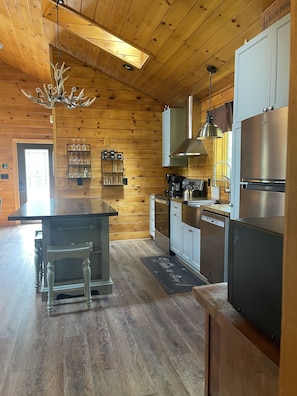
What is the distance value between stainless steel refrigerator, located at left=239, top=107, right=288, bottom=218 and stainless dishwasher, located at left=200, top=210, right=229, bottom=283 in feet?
1.99

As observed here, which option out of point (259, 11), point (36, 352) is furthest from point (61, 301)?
point (259, 11)

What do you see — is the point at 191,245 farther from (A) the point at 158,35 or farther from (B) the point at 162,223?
(A) the point at 158,35

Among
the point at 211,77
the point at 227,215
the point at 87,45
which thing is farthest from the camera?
the point at 87,45

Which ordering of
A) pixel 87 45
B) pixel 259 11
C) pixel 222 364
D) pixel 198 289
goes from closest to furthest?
1. pixel 222 364
2. pixel 198 289
3. pixel 259 11
4. pixel 87 45

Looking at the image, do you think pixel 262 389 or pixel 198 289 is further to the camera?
pixel 198 289

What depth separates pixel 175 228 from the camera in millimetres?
4277

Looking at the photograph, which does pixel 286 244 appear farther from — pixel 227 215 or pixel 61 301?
pixel 61 301

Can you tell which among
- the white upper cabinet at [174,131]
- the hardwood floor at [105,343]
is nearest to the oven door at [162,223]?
the white upper cabinet at [174,131]

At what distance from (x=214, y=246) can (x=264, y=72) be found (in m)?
1.74

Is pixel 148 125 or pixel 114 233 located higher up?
pixel 148 125

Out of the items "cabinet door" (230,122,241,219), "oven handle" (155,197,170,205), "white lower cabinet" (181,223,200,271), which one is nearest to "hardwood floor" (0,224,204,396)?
"white lower cabinet" (181,223,200,271)

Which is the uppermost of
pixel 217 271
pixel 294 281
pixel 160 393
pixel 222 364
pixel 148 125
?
pixel 148 125

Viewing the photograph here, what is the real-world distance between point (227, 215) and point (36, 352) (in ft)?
6.58

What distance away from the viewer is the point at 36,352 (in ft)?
6.82
